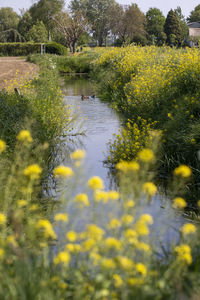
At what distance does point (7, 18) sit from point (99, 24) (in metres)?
25.4

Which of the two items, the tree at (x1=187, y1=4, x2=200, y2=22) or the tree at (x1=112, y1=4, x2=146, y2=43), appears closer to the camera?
the tree at (x1=112, y1=4, x2=146, y2=43)

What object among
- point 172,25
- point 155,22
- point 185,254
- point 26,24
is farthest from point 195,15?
point 185,254

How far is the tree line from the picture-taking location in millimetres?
48784

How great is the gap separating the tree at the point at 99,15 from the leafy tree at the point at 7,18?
14.7m

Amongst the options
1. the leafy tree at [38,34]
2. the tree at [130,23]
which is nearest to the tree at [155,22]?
the tree at [130,23]

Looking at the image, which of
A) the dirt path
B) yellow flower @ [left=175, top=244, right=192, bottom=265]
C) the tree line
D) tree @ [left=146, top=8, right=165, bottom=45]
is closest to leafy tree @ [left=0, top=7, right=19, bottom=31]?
the tree line

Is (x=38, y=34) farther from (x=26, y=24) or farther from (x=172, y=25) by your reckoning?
(x=172, y=25)

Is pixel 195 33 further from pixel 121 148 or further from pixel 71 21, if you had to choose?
pixel 121 148

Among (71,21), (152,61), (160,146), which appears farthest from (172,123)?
(71,21)

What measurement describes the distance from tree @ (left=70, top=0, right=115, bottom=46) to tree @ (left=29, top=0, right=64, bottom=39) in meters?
6.17

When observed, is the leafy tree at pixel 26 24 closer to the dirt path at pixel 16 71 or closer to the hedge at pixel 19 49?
the hedge at pixel 19 49

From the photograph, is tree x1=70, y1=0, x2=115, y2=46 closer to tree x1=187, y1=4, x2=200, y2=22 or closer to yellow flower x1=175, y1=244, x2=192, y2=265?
tree x1=187, y1=4, x2=200, y2=22

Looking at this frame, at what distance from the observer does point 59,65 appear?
29344 millimetres

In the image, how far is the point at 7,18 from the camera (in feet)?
283
